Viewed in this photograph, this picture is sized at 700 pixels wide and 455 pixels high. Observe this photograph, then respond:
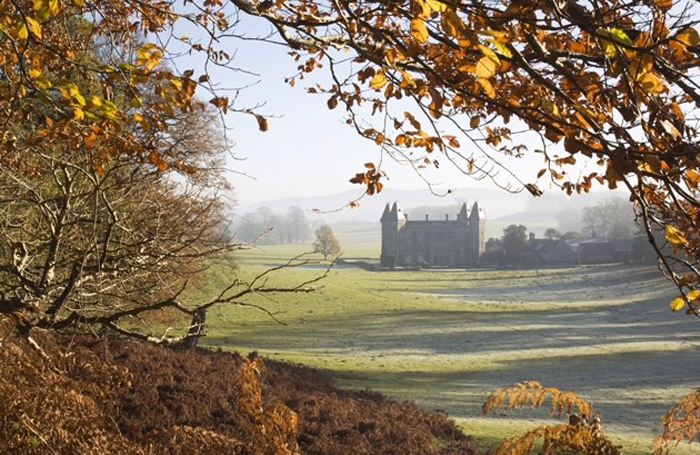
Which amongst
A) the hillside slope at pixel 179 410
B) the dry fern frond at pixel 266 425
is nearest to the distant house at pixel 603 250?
the hillside slope at pixel 179 410

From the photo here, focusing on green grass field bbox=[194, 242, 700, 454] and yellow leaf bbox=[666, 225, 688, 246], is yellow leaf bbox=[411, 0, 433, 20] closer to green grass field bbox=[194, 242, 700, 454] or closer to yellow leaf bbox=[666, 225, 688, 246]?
yellow leaf bbox=[666, 225, 688, 246]

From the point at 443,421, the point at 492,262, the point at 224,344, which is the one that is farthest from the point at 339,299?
the point at 492,262

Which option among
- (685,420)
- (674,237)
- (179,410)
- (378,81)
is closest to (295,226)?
(179,410)

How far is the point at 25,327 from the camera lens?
509cm

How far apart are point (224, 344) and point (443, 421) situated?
14.3 meters

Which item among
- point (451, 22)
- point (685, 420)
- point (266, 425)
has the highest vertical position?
point (451, 22)

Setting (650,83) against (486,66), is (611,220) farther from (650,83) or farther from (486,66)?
(486,66)

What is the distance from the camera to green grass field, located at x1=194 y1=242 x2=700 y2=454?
53.1 ft

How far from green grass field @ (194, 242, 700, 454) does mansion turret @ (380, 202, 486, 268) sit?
34.1 m

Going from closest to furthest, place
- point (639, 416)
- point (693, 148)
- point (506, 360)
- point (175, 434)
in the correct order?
1. point (693, 148)
2. point (175, 434)
3. point (639, 416)
4. point (506, 360)

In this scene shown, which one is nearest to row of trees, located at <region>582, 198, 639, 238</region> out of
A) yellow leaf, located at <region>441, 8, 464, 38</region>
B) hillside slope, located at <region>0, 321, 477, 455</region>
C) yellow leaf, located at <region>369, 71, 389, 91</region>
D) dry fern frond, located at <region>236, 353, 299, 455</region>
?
hillside slope, located at <region>0, 321, 477, 455</region>

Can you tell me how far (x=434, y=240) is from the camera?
87.4 meters

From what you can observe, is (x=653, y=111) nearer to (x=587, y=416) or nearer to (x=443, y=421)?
(x=587, y=416)

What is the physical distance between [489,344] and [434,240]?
6109 cm
